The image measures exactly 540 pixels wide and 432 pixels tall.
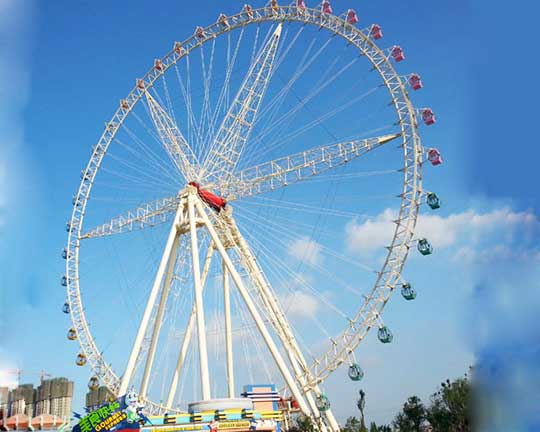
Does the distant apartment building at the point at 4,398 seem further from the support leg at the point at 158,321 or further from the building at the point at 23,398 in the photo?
the support leg at the point at 158,321

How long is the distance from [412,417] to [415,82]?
101ft

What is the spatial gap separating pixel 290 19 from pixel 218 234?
16.7 metres

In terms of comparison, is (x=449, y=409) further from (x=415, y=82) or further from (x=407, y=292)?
(x=415, y=82)

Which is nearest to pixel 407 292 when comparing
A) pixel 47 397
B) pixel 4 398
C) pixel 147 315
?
pixel 147 315

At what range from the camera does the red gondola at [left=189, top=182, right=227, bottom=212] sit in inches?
1544

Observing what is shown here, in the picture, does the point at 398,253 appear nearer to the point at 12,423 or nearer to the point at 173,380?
the point at 173,380

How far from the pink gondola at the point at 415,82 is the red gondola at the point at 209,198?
15.4m

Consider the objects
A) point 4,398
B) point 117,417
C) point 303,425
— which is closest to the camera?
point 117,417

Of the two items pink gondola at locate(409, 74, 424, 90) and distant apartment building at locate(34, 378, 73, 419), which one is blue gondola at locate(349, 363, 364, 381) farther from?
distant apartment building at locate(34, 378, 73, 419)

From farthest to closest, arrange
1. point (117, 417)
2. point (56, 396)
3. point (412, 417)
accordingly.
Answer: point (56, 396), point (412, 417), point (117, 417)

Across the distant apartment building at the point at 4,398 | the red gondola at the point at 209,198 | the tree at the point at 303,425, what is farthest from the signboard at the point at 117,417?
the distant apartment building at the point at 4,398

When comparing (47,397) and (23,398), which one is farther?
(47,397)

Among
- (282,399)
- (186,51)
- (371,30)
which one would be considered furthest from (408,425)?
(186,51)

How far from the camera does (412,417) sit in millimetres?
49125
